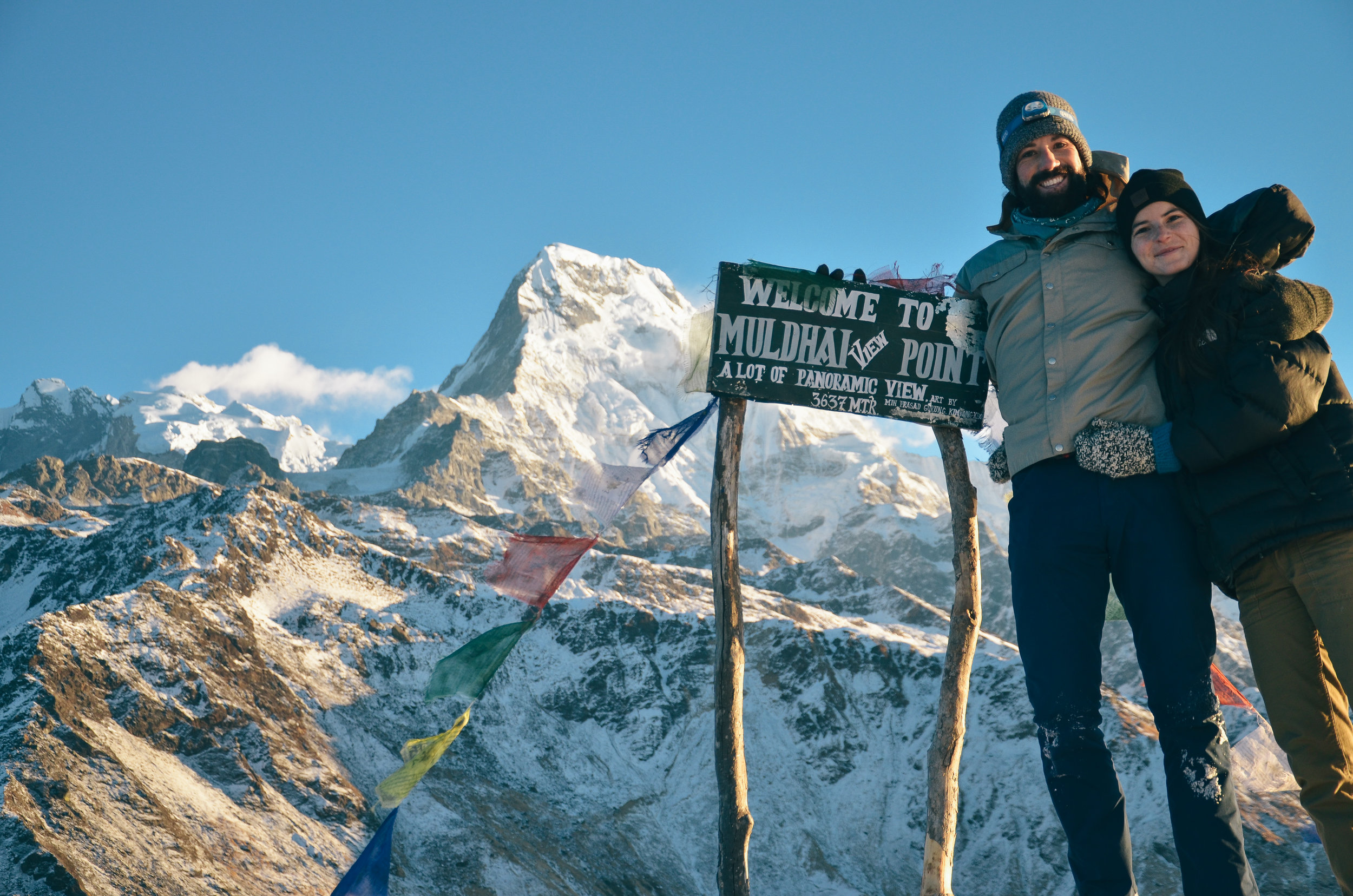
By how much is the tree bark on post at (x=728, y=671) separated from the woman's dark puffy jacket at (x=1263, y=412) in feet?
9.80

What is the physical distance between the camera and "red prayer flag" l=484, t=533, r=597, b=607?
7.36 m

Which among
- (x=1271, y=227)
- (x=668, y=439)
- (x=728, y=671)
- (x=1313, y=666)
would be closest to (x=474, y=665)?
(x=728, y=671)

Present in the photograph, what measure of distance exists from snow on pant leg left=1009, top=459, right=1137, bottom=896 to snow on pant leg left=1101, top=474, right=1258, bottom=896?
5.4 inches

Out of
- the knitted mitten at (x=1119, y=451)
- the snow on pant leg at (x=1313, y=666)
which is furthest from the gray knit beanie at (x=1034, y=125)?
the snow on pant leg at (x=1313, y=666)

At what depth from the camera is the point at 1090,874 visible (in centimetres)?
439

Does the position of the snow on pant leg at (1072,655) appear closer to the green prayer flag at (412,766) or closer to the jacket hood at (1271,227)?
the jacket hood at (1271,227)

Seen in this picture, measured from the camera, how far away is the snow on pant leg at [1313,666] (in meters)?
4.07

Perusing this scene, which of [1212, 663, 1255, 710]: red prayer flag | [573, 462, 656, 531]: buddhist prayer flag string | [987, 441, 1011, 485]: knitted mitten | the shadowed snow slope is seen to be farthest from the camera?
the shadowed snow slope

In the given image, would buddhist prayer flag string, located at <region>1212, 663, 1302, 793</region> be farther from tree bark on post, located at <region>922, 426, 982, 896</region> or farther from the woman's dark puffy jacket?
the woman's dark puffy jacket

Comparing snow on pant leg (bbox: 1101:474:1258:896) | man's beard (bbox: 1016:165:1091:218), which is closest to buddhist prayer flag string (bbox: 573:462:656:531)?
man's beard (bbox: 1016:165:1091:218)

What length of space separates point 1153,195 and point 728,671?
4.03m

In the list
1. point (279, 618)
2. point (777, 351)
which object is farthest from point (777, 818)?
point (777, 351)

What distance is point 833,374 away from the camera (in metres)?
6.99

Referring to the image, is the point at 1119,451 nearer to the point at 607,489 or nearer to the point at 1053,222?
the point at 1053,222
